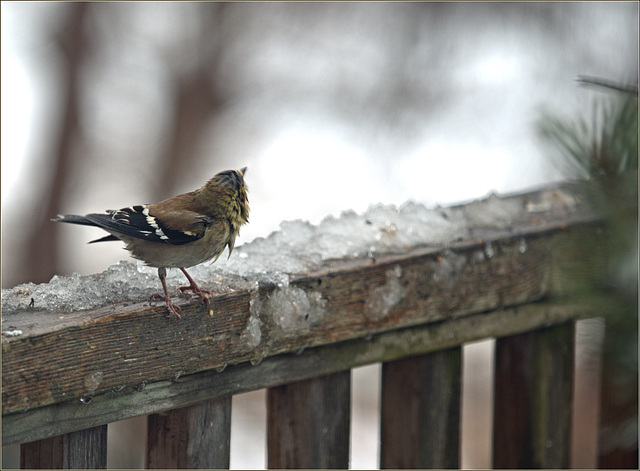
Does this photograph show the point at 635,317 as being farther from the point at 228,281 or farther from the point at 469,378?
the point at 469,378

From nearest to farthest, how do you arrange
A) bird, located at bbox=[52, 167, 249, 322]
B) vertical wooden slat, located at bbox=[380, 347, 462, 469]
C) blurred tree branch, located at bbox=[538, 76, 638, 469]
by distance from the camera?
blurred tree branch, located at bbox=[538, 76, 638, 469] < bird, located at bbox=[52, 167, 249, 322] < vertical wooden slat, located at bbox=[380, 347, 462, 469]

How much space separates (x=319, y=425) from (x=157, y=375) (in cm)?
52

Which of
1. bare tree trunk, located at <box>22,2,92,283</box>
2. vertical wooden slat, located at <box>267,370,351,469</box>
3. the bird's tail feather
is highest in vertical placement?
bare tree trunk, located at <box>22,2,92,283</box>

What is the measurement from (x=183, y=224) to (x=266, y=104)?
3790 mm

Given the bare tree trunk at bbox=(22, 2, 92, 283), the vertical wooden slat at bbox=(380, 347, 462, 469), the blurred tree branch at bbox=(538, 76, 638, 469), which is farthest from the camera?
the bare tree trunk at bbox=(22, 2, 92, 283)

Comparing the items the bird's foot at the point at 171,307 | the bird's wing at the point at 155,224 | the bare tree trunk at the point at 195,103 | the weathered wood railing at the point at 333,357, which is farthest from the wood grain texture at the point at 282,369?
the bare tree trunk at the point at 195,103

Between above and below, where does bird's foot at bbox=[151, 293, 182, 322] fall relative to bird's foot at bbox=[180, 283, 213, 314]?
below

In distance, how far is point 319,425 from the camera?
1708 millimetres

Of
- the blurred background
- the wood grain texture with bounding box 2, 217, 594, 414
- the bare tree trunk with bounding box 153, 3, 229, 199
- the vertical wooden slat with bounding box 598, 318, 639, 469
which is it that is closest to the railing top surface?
the wood grain texture with bounding box 2, 217, 594, 414

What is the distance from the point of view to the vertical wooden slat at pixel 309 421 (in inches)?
65.6

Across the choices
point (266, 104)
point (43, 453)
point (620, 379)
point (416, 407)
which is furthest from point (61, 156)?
point (620, 379)

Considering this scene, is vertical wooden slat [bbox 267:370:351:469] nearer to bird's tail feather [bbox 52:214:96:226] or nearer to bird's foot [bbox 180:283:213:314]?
bird's foot [bbox 180:283:213:314]

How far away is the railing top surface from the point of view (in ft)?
3.97

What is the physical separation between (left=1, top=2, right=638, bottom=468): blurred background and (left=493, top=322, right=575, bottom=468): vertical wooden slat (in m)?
2.40
